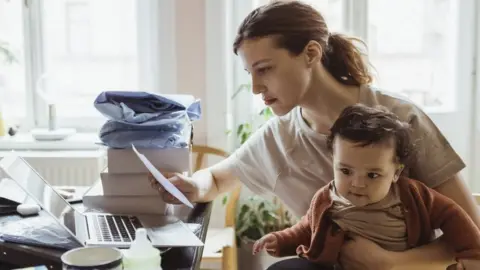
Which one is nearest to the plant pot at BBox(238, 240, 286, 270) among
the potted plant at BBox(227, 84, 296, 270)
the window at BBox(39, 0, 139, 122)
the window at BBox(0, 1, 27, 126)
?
the potted plant at BBox(227, 84, 296, 270)

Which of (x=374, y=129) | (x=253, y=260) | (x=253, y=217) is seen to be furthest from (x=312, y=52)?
(x=253, y=260)

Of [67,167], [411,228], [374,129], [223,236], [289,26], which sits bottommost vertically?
[223,236]

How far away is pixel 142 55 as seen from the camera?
296cm

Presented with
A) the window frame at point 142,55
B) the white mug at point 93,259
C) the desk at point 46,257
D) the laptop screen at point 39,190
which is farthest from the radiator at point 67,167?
the white mug at point 93,259

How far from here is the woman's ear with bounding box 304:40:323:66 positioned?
1511mm

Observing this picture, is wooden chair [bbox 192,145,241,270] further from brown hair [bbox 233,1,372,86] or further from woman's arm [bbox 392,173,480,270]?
woman's arm [bbox 392,173,480,270]

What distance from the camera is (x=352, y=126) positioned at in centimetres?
133

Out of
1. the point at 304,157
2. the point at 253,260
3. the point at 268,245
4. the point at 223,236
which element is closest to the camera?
the point at 268,245

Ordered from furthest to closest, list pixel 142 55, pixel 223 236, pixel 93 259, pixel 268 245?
pixel 142 55 < pixel 223 236 < pixel 268 245 < pixel 93 259

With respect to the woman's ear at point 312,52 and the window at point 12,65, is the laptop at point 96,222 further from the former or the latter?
the window at point 12,65

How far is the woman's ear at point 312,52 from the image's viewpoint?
1.51m

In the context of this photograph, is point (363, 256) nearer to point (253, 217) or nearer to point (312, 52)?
point (312, 52)

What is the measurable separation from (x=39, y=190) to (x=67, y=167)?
1.49 metres

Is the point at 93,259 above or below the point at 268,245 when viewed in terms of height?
above
